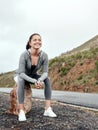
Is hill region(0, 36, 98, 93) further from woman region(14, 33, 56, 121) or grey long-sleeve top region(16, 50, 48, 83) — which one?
grey long-sleeve top region(16, 50, 48, 83)

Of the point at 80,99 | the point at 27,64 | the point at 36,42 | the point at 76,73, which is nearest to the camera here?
the point at 36,42

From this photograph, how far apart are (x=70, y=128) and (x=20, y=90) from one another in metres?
2.12

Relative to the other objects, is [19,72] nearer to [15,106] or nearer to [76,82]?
[15,106]

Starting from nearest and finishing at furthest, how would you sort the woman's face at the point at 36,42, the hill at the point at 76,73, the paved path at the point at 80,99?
1. the woman's face at the point at 36,42
2. the paved path at the point at 80,99
3. the hill at the point at 76,73

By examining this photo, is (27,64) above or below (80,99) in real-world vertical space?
above

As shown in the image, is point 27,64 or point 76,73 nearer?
point 27,64

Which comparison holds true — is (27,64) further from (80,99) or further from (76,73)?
(76,73)

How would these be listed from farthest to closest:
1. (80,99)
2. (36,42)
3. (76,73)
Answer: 1. (76,73)
2. (80,99)
3. (36,42)

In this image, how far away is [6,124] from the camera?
10.0 metres

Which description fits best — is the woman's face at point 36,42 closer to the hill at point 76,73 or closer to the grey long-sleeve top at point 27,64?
the grey long-sleeve top at point 27,64

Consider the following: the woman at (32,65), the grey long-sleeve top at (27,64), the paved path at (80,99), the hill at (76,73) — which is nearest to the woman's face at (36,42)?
the woman at (32,65)

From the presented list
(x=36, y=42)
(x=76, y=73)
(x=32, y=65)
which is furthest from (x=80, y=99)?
(x=76, y=73)

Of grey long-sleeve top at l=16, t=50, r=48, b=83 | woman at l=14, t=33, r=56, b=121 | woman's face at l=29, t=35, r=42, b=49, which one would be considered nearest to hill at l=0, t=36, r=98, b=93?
woman at l=14, t=33, r=56, b=121

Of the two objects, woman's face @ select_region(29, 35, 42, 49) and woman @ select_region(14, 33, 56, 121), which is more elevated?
woman's face @ select_region(29, 35, 42, 49)
